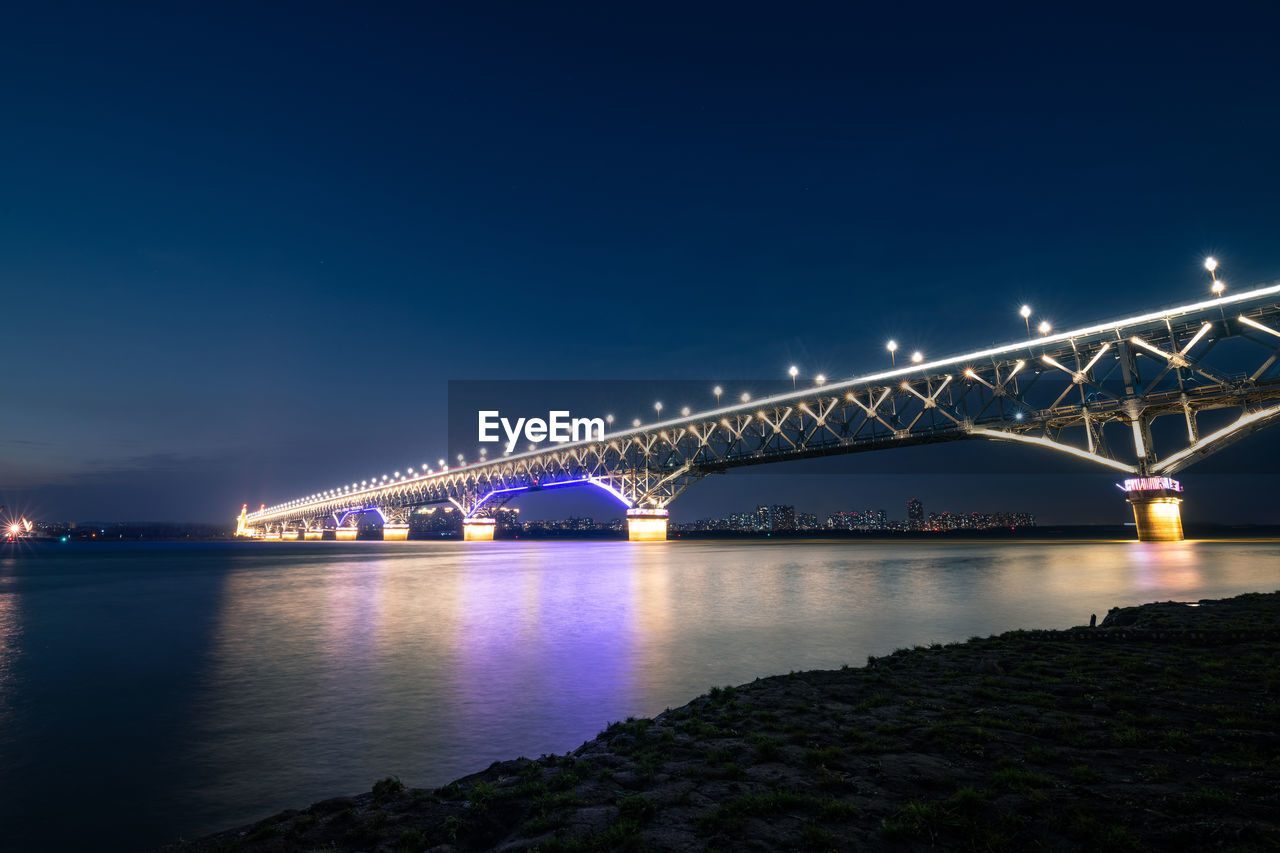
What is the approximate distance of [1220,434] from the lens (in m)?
45.9

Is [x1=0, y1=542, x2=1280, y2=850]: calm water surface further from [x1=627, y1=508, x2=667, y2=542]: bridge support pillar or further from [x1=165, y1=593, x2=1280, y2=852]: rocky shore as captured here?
[x1=627, y1=508, x2=667, y2=542]: bridge support pillar

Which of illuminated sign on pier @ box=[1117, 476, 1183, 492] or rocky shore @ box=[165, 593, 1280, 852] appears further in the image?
illuminated sign on pier @ box=[1117, 476, 1183, 492]

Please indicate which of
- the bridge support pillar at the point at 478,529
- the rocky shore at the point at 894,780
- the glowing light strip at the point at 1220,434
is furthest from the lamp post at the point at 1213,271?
the bridge support pillar at the point at 478,529

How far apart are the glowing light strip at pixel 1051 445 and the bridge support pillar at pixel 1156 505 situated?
5.13 feet

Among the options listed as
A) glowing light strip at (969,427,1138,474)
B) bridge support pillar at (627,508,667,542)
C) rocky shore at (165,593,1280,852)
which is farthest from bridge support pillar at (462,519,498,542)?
rocky shore at (165,593,1280,852)

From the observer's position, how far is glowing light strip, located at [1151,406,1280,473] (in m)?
44.3

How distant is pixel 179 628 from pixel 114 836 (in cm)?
1845

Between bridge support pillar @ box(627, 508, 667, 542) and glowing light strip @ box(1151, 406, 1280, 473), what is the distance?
65232 mm

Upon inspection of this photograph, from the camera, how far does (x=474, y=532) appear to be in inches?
6038

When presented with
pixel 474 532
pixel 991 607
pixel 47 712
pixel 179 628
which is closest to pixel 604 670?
pixel 47 712

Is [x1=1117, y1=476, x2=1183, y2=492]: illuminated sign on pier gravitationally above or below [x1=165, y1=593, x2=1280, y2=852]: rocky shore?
above

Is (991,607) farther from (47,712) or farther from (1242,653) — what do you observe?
(47,712)

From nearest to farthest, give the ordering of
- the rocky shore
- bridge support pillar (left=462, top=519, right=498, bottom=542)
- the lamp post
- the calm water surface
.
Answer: the rocky shore, the calm water surface, the lamp post, bridge support pillar (left=462, top=519, right=498, bottom=542)

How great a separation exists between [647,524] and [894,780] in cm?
9691
